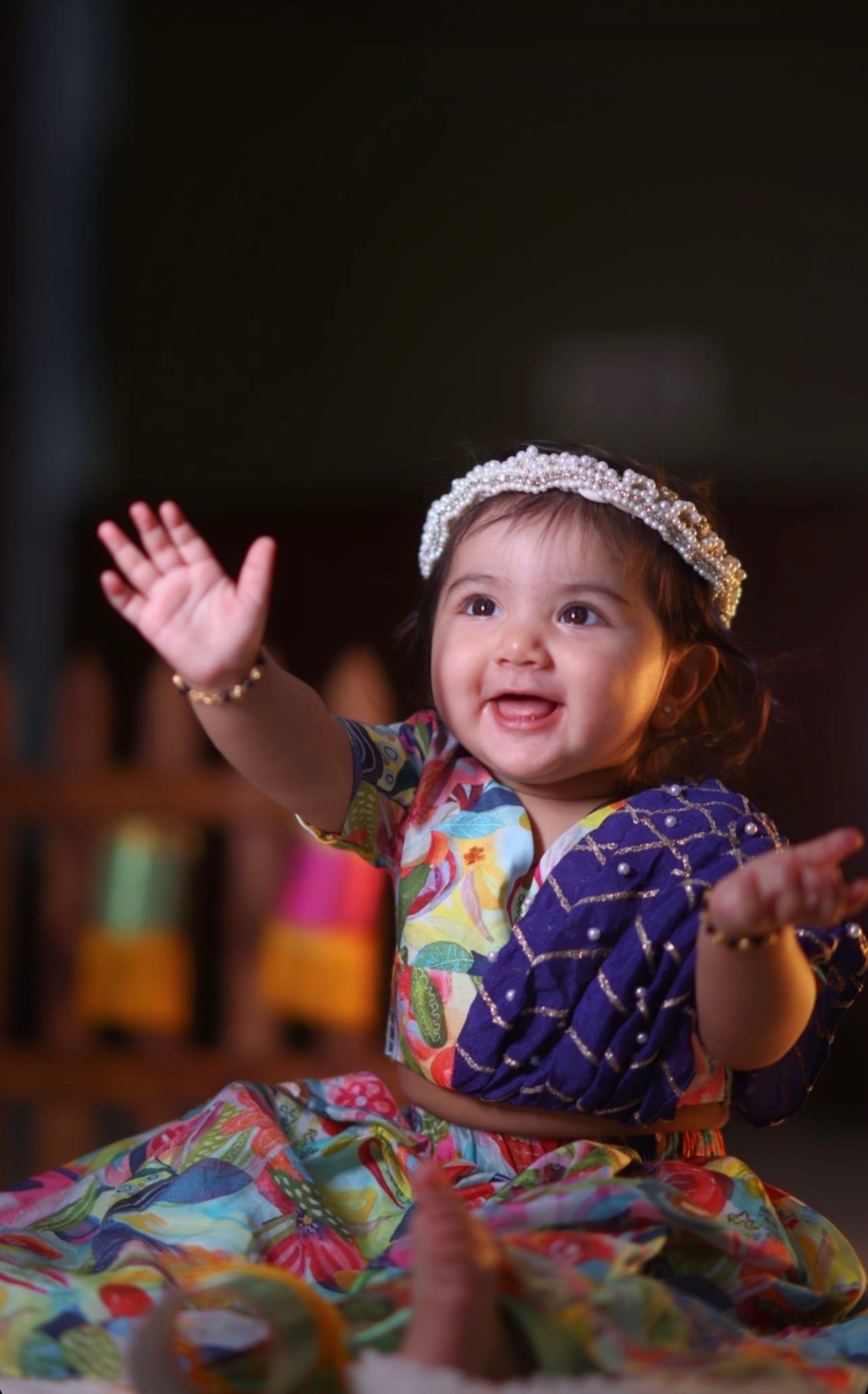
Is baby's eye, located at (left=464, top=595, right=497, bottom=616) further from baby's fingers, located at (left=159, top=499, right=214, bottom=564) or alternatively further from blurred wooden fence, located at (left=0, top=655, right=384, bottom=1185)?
blurred wooden fence, located at (left=0, top=655, right=384, bottom=1185)

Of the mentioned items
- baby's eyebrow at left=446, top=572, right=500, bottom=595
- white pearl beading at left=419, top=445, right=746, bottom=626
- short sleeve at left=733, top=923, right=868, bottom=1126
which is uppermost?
white pearl beading at left=419, top=445, right=746, bottom=626

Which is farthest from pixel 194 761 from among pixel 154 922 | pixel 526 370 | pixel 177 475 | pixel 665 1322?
pixel 665 1322

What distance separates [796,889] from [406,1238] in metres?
0.35

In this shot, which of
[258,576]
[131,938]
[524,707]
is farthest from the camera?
[131,938]

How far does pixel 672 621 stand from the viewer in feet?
3.95

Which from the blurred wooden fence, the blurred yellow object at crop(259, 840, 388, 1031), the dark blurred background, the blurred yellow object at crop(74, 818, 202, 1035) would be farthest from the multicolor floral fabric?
the dark blurred background

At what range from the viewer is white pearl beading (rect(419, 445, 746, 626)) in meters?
1.17

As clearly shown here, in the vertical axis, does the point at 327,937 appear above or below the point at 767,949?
below

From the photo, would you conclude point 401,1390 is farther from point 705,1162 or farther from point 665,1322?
point 705,1162

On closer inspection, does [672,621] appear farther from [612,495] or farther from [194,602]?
[194,602]

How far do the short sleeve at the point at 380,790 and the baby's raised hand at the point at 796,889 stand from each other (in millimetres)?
353

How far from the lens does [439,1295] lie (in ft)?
2.52

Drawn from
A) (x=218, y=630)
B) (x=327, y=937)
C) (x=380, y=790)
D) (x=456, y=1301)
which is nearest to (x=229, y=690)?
(x=218, y=630)

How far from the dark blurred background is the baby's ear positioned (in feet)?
5.45
